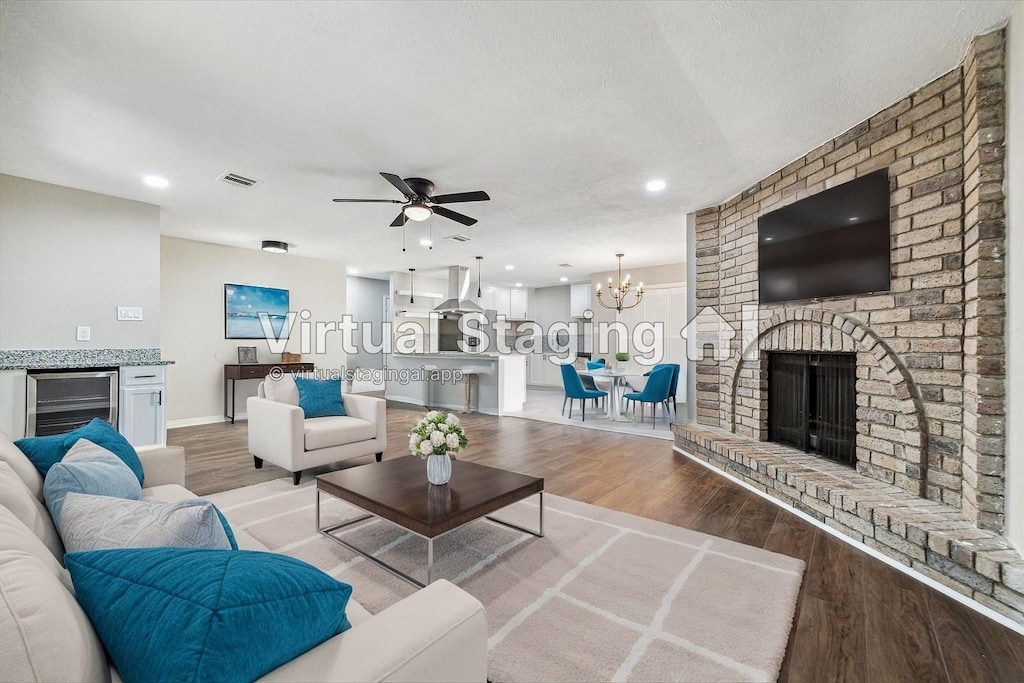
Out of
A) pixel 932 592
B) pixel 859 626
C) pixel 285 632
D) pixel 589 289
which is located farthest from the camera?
pixel 589 289

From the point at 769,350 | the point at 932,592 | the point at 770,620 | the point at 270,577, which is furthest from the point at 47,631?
the point at 769,350

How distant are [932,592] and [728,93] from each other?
2682mm

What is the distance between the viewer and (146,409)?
14.3 ft


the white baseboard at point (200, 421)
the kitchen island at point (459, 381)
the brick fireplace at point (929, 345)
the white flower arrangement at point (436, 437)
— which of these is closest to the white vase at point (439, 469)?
the white flower arrangement at point (436, 437)

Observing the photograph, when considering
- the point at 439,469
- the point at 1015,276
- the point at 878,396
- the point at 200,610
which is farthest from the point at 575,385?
the point at 200,610

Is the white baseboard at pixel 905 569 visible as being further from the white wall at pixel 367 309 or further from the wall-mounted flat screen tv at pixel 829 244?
the white wall at pixel 367 309

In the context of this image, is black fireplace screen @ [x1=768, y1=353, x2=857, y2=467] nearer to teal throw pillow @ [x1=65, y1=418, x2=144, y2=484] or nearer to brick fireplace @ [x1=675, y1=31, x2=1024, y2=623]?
brick fireplace @ [x1=675, y1=31, x2=1024, y2=623]

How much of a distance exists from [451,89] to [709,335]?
3322 millimetres

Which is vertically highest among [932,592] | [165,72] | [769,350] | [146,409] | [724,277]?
[165,72]

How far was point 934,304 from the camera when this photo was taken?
8.18 ft

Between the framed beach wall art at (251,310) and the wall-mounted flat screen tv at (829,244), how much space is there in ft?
21.3

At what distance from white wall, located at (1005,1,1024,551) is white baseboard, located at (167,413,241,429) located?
24.6 ft

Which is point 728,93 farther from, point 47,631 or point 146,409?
point 146,409

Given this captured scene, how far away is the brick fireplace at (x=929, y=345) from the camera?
6.97 feet
